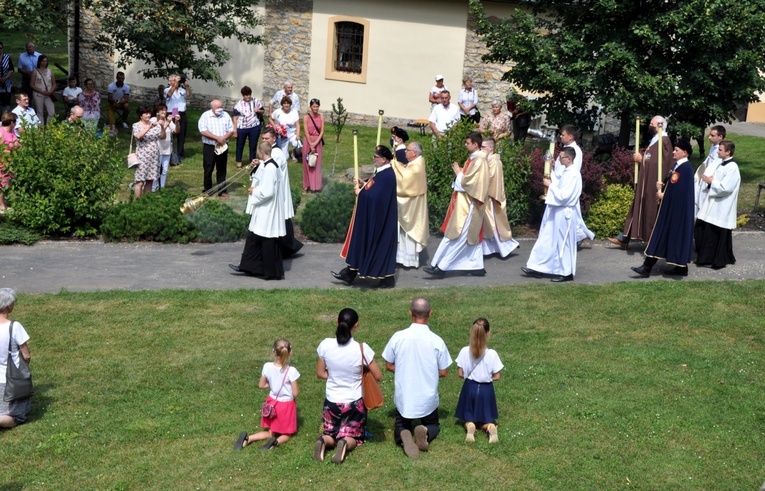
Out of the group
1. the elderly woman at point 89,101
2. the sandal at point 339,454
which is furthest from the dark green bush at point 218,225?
the elderly woman at point 89,101

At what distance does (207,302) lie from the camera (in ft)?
40.0

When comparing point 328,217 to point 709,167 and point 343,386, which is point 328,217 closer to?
point 709,167

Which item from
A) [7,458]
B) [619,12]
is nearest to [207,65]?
[619,12]

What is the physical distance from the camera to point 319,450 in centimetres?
830

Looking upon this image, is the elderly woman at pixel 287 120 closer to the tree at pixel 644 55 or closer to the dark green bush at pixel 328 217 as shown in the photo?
the dark green bush at pixel 328 217

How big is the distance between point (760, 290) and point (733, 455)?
5044 millimetres

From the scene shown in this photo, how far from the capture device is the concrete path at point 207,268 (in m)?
13.0

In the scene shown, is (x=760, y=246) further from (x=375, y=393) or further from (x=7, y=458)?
(x=7, y=458)

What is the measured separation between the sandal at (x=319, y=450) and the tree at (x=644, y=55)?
947 cm

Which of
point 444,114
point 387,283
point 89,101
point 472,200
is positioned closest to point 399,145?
point 472,200

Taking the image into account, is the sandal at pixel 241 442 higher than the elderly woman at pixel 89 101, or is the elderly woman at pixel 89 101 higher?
the elderly woman at pixel 89 101

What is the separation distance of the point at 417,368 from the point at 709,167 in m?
7.44

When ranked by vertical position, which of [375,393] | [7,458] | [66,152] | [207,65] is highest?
[207,65]

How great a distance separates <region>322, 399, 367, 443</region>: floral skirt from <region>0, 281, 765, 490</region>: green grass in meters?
0.20
